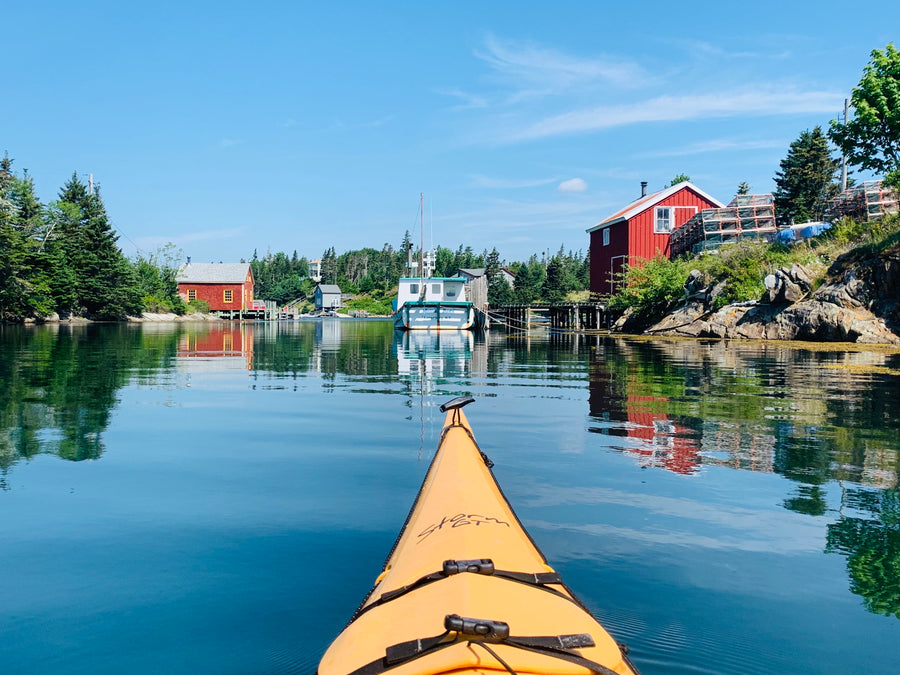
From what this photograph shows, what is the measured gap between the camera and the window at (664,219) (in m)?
41.1

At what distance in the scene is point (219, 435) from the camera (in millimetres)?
8797

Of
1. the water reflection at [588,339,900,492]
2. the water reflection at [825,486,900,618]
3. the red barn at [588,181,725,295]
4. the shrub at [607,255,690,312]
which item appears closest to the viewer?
Result: the water reflection at [825,486,900,618]

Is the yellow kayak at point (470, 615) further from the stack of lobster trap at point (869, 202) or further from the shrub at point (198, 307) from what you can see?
the shrub at point (198, 307)

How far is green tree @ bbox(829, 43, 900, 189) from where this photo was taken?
2434cm

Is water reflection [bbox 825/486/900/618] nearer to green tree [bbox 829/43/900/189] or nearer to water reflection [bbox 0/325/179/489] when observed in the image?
water reflection [bbox 0/325/179/489]

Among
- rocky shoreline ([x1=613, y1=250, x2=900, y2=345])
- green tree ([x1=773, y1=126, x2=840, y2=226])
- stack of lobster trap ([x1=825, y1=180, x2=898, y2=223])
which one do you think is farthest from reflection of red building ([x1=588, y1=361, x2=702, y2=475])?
green tree ([x1=773, y1=126, x2=840, y2=226])

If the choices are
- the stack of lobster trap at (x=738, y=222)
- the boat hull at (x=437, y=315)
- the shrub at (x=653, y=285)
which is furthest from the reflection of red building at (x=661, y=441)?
the boat hull at (x=437, y=315)

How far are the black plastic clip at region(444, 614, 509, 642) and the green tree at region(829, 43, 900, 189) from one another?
27619 mm

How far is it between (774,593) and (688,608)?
0.61 metres

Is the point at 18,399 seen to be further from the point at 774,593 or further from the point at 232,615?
the point at 774,593

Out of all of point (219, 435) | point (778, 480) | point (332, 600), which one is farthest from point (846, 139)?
point (332, 600)

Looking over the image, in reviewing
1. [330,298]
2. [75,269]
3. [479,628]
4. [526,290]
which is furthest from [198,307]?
[479,628]

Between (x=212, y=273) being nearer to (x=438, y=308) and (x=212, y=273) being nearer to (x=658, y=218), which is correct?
(x=438, y=308)

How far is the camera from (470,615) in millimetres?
2070
